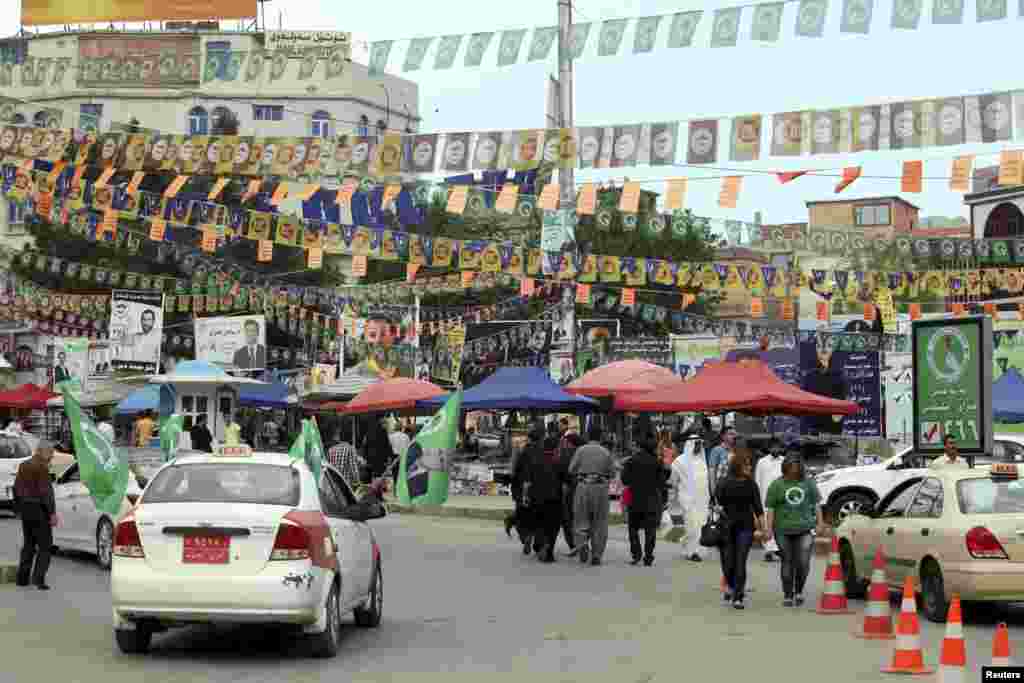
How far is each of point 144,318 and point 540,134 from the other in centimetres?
2026

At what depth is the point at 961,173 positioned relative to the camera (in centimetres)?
2783

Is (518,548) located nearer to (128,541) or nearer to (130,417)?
(128,541)

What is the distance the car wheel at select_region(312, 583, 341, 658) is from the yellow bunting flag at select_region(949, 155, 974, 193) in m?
17.3

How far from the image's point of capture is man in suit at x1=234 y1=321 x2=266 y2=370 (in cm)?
4981

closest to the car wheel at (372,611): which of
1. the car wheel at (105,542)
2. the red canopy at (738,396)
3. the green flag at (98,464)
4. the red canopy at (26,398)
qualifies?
the green flag at (98,464)

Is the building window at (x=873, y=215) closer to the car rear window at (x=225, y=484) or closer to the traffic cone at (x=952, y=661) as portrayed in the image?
the car rear window at (x=225, y=484)

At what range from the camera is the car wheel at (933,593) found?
1577 cm

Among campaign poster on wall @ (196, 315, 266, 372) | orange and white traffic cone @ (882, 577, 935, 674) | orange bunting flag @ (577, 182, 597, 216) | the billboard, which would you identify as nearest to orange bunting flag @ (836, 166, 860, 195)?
orange bunting flag @ (577, 182, 597, 216)

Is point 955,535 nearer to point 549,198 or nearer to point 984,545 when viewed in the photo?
point 984,545

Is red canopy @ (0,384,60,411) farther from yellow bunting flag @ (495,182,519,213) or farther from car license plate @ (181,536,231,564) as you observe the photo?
car license plate @ (181,536,231,564)

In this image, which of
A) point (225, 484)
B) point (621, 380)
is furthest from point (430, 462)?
point (621, 380)

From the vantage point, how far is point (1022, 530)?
15.3m

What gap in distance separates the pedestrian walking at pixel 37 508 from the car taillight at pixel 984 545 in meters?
9.88

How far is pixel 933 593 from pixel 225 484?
7057 millimetres
